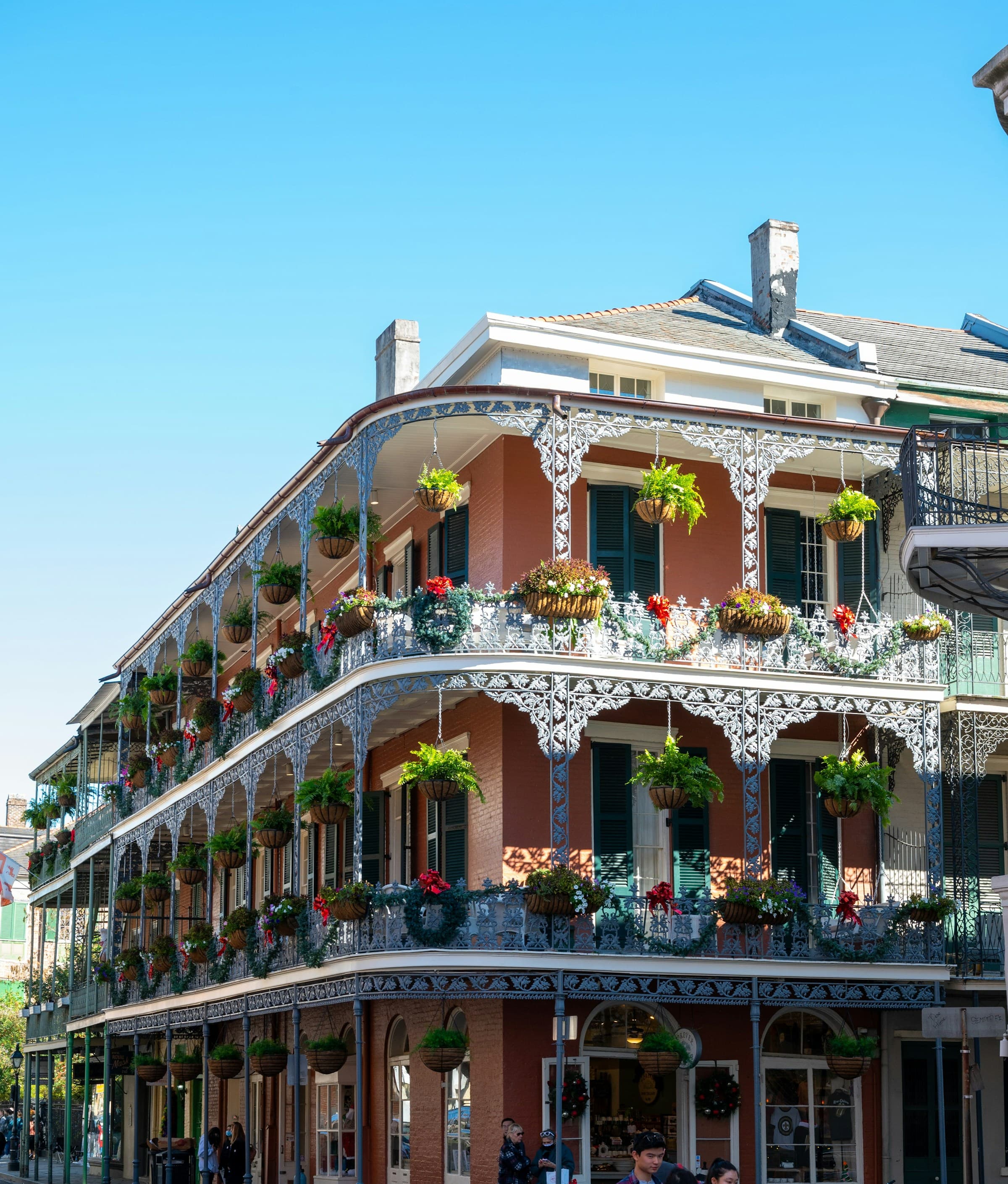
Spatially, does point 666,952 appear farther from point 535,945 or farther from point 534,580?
point 534,580

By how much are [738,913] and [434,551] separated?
630cm

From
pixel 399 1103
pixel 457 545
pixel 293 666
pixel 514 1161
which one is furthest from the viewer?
pixel 293 666

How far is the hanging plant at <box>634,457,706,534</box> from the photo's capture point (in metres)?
19.8

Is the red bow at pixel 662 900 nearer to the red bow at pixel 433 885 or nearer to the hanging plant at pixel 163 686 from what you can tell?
the red bow at pixel 433 885

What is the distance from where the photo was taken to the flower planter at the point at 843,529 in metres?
20.8

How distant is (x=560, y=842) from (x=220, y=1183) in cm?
1046

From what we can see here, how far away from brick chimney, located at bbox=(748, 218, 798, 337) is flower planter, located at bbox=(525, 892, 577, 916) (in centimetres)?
1052

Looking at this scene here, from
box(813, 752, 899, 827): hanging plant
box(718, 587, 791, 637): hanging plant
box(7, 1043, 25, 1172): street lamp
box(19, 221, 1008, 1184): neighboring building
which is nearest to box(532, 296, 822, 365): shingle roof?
box(19, 221, 1008, 1184): neighboring building

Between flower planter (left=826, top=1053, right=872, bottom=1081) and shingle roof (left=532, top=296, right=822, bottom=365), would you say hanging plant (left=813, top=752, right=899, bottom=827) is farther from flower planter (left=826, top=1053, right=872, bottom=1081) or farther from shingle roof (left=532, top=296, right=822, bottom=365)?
shingle roof (left=532, top=296, right=822, bottom=365)

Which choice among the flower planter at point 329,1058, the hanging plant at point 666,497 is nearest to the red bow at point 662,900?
the hanging plant at point 666,497

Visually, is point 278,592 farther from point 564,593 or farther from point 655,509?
point 655,509

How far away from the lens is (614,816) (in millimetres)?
20641

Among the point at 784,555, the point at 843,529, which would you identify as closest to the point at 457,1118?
the point at 784,555

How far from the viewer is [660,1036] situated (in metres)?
19.0
